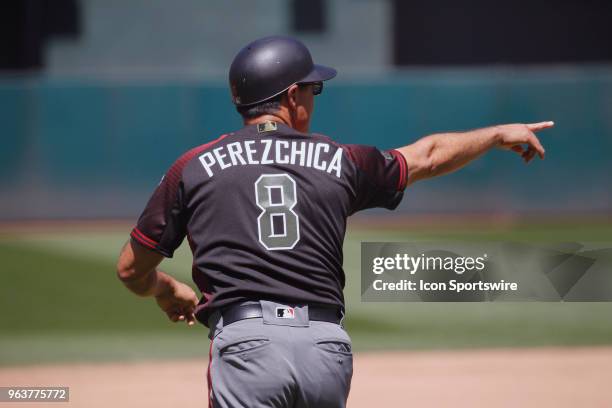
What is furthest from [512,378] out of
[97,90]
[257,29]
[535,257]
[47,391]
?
[257,29]

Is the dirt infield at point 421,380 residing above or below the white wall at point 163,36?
below

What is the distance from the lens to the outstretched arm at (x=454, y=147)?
298 cm

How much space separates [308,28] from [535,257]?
13.2 meters

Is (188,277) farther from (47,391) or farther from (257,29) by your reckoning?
(257,29)

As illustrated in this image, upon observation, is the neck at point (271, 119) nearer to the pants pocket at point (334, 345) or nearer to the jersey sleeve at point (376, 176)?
the jersey sleeve at point (376, 176)

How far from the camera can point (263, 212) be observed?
273cm

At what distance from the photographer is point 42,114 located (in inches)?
564

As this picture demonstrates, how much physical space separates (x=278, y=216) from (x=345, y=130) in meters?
11.7

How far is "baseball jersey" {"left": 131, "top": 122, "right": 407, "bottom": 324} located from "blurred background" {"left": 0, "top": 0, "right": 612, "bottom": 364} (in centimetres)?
510

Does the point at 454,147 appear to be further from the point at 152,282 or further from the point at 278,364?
the point at 152,282

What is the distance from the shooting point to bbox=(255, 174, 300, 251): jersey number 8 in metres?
2.71

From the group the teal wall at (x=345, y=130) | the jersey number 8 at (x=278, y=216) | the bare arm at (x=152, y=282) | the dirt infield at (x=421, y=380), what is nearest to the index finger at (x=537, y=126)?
the jersey number 8 at (x=278, y=216)

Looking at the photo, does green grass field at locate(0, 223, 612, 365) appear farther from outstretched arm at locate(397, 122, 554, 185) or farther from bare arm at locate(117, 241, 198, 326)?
outstretched arm at locate(397, 122, 554, 185)

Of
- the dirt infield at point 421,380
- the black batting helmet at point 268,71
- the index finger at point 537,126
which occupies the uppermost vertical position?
the black batting helmet at point 268,71
